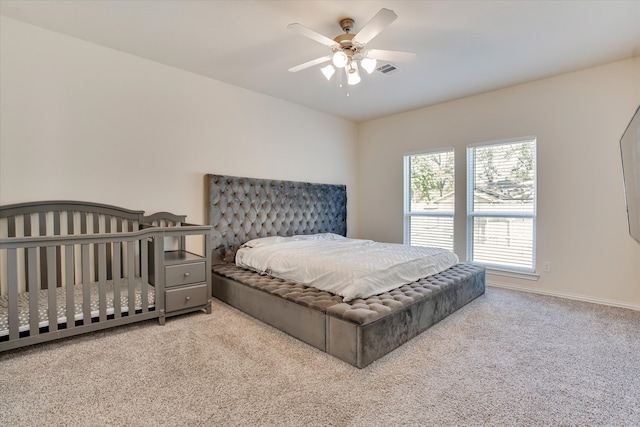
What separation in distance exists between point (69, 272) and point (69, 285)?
3.8 inches

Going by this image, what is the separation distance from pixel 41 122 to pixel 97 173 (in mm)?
584

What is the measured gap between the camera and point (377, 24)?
6.82 ft

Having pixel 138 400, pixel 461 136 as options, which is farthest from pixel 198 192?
pixel 461 136

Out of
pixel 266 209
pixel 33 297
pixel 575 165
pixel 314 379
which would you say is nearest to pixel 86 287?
pixel 33 297

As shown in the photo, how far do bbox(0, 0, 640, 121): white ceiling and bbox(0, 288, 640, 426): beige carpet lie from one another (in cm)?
262

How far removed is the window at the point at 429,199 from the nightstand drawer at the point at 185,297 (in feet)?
11.1

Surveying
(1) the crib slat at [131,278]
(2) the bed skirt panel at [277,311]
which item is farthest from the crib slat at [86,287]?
(2) the bed skirt panel at [277,311]

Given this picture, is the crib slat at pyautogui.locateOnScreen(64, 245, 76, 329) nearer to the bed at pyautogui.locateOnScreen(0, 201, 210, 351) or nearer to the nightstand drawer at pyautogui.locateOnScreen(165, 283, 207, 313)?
the bed at pyautogui.locateOnScreen(0, 201, 210, 351)

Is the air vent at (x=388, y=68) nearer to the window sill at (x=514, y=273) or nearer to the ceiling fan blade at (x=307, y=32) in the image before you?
the ceiling fan blade at (x=307, y=32)

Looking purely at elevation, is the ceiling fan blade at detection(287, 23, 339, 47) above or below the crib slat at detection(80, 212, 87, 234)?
above

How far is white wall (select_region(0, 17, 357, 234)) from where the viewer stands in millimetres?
2641

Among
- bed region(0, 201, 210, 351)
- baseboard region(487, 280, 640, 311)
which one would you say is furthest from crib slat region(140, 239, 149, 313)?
baseboard region(487, 280, 640, 311)

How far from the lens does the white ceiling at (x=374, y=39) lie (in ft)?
7.81

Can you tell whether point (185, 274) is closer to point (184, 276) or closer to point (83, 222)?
point (184, 276)
